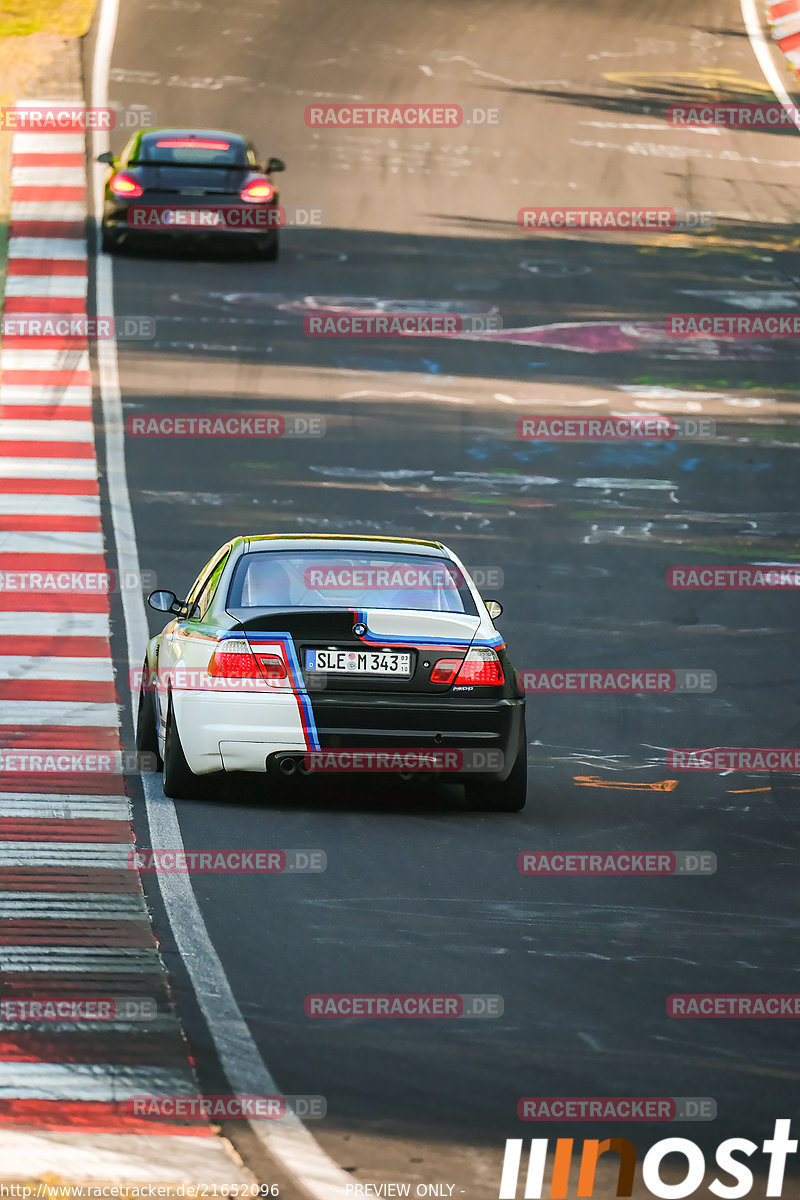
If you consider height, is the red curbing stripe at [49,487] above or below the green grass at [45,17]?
below

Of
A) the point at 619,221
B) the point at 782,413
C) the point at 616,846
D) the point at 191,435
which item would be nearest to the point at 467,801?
the point at 616,846

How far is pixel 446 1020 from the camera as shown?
288 inches

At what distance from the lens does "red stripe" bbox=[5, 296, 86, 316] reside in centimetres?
2550

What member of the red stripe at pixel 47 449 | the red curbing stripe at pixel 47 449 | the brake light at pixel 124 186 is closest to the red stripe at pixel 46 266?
the brake light at pixel 124 186

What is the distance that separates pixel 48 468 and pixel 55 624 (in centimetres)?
489

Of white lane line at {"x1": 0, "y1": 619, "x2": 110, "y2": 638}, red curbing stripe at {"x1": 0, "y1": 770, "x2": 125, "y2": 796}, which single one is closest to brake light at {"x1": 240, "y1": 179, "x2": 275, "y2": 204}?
white lane line at {"x1": 0, "y1": 619, "x2": 110, "y2": 638}

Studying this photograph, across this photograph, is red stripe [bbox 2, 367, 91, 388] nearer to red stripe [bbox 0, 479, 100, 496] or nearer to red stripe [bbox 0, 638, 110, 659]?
red stripe [bbox 0, 479, 100, 496]

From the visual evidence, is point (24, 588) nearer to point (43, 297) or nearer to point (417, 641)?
point (417, 641)

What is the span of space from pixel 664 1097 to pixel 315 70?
110 ft

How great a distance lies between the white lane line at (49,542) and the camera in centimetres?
1770

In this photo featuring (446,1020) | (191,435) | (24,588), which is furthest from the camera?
(191,435)

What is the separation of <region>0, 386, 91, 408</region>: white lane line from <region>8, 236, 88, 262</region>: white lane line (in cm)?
508

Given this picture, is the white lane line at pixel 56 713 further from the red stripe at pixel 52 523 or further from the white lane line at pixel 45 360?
the white lane line at pixel 45 360

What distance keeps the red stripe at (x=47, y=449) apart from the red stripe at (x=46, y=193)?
33.8ft
